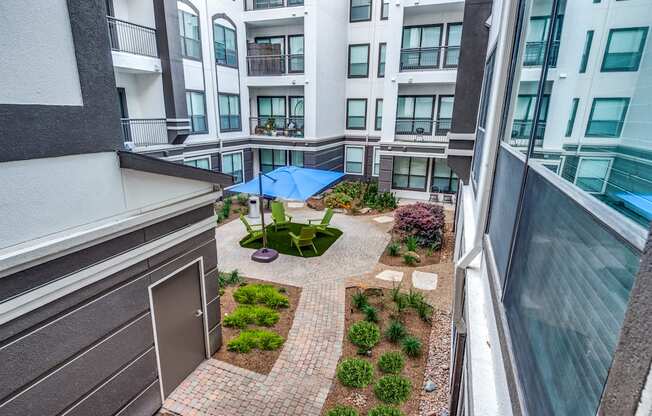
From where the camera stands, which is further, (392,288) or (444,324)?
(392,288)

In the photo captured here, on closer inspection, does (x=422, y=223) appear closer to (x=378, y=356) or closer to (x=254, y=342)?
(x=378, y=356)

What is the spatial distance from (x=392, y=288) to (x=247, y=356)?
4.17 m

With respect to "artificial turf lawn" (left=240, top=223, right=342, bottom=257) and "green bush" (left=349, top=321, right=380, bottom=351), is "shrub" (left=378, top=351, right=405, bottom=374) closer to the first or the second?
"green bush" (left=349, top=321, right=380, bottom=351)

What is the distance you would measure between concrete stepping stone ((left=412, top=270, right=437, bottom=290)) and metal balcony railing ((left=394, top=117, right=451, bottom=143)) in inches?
351

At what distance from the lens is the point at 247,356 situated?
628 centimetres

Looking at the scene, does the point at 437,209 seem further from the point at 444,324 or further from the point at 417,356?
the point at 417,356

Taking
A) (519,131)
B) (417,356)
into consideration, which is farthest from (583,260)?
(417,356)

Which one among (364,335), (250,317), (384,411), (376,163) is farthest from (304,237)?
(376,163)

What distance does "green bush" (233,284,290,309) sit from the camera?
312 inches

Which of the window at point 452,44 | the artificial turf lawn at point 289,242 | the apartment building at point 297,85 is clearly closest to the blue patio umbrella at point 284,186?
the artificial turf lawn at point 289,242

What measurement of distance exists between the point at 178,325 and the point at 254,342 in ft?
5.59

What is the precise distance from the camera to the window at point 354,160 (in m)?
20.8

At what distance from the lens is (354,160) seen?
21.0m

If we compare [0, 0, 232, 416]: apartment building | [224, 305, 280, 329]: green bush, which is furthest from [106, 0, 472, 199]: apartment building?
[0, 0, 232, 416]: apartment building
